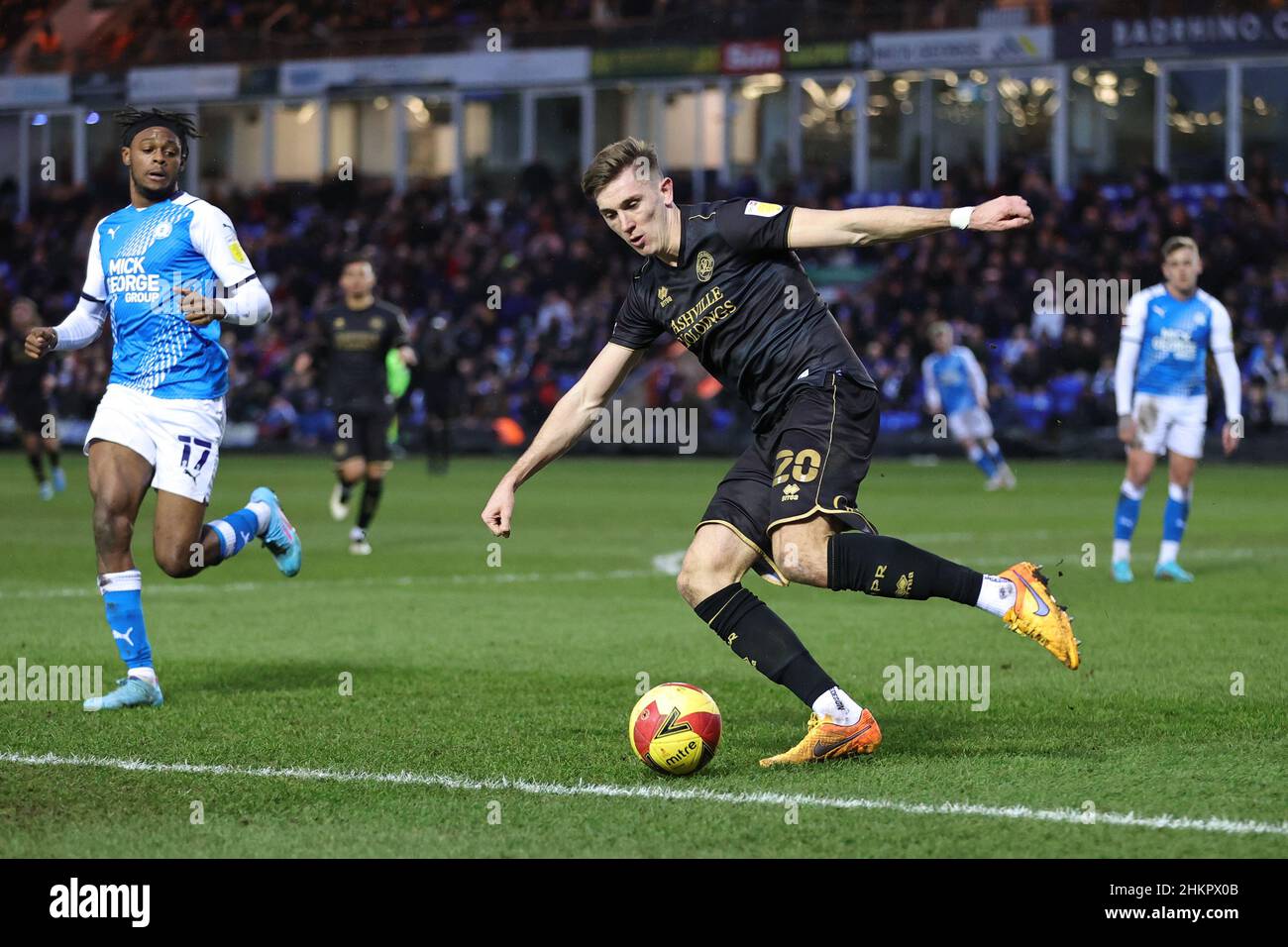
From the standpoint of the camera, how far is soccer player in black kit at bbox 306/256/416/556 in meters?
16.3

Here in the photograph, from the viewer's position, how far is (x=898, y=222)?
573 centimetres

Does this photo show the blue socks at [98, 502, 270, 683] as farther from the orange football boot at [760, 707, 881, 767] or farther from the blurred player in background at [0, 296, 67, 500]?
the blurred player in background at [0, 296, 67, 500]

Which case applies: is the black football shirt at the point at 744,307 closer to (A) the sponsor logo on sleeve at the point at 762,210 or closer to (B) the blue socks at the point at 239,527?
(A) the sponsor logo on sleeve at the point at 762,210

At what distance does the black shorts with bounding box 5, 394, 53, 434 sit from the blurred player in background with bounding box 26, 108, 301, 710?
16.4 metres

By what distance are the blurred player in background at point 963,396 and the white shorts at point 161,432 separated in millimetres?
16677

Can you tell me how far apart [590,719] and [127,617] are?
2039mm

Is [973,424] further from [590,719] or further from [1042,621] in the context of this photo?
[1042,621]

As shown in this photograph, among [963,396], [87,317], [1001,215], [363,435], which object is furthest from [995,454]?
[1001,215]

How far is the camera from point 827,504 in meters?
6.11

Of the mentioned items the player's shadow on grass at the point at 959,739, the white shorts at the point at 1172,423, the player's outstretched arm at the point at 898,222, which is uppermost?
the player's outstretched arm at the point at 898,222

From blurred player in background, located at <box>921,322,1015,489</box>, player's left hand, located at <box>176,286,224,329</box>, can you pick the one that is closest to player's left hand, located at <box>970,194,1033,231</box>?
player's left hand, located at <box>176,286,224,329</box>

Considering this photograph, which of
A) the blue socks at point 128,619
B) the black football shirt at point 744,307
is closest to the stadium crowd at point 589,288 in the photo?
the blue socks at point 128,619

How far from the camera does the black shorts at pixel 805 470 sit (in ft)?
20.1

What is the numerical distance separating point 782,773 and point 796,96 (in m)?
34.8
